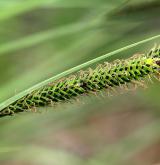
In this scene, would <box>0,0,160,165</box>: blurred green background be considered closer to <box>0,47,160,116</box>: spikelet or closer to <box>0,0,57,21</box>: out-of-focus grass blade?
<box>0,0,57,21</box>: out-of-focus grass blade

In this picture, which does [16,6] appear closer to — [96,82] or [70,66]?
[70,66]

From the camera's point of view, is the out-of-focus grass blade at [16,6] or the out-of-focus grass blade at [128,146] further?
the out-of-focus grass blade at [128,146]

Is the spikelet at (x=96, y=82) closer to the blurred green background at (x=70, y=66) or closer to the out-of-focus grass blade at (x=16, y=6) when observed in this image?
the blurred green background at (x=70, y=66)

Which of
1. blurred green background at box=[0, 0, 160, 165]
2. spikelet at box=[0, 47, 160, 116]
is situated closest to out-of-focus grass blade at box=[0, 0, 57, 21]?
blurred green background at box=[0, 0, 160, 165]

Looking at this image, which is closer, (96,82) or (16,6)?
(96,82)

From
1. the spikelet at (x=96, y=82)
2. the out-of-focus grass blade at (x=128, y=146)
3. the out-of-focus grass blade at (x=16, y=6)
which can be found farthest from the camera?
the out-of-focus grass blade at (x=128, y=146)

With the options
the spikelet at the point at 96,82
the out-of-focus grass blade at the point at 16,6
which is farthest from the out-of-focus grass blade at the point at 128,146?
the spikelet at the point at 96,82

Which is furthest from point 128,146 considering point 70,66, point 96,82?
point 96,82

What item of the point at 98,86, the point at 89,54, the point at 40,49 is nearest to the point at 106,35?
the point at 89,54
